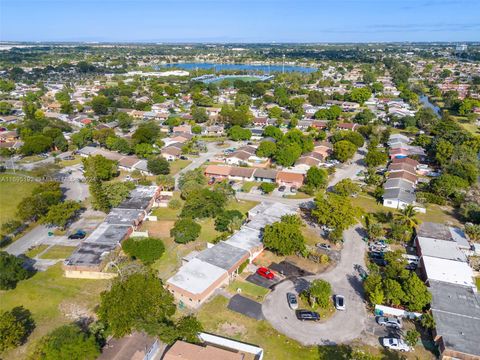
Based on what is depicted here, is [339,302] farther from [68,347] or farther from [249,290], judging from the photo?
[68,347]

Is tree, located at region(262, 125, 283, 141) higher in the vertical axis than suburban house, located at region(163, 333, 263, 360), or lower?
higher

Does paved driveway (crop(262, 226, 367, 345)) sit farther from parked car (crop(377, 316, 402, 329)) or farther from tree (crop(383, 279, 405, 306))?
tree (crop(383, 279, 405, 306))

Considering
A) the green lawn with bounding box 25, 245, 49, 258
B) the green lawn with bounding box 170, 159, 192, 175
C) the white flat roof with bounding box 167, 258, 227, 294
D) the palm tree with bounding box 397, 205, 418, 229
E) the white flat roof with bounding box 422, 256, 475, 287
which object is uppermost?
the palm tree with bounding box 397, 205, 418, 229

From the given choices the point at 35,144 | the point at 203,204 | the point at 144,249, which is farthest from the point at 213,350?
the point at 35,144

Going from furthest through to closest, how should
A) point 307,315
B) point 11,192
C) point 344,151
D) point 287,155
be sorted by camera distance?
point 344,151, point 287,155, point 11,192, point 307,315

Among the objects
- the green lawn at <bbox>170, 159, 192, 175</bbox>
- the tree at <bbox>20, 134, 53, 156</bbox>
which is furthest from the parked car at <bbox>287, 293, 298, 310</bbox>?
the tree at <bbox>20, 134, 53, 156</bbox>

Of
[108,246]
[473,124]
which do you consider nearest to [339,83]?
[473,124]

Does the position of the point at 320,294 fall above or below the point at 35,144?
below
